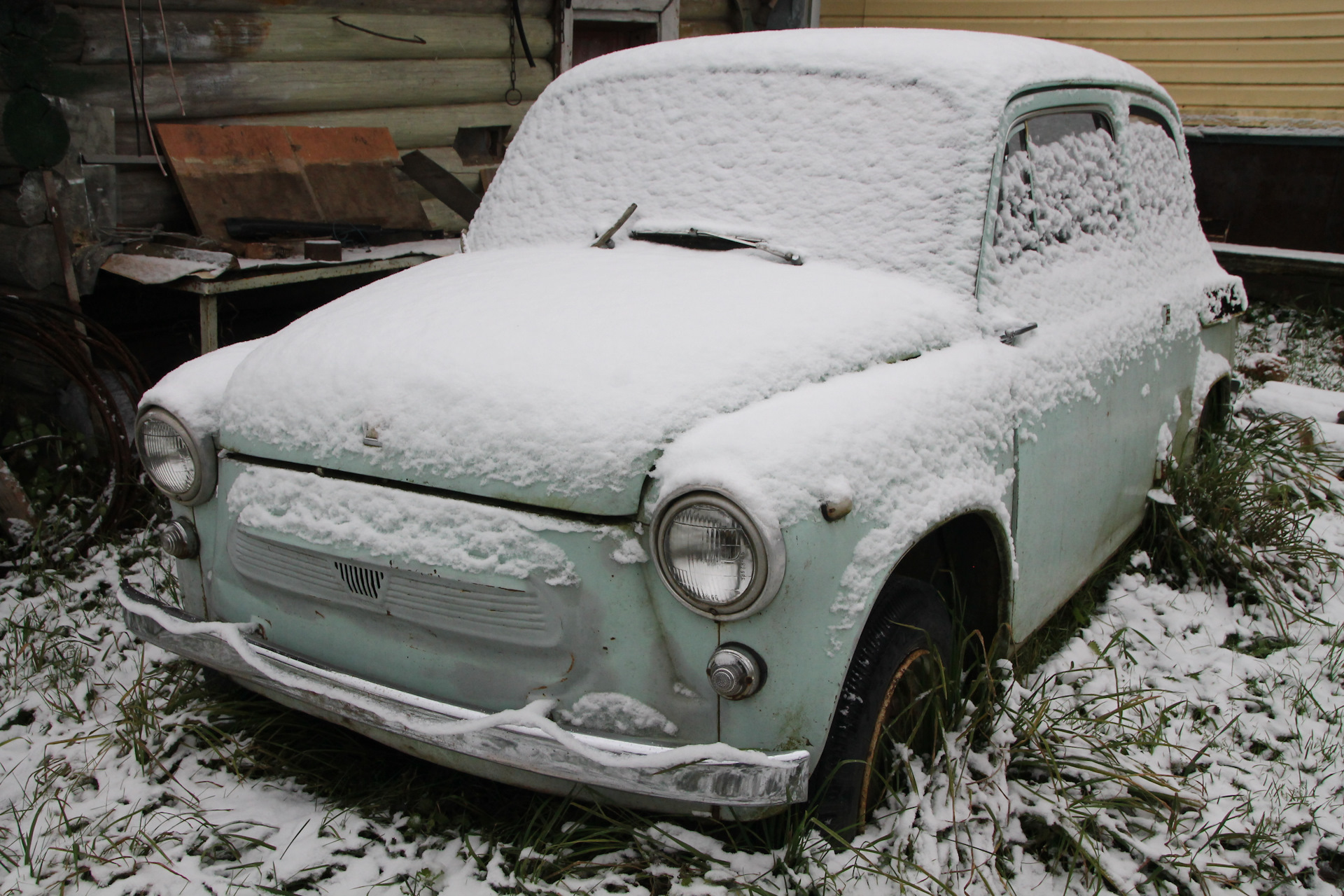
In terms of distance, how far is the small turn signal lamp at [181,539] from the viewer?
241cm

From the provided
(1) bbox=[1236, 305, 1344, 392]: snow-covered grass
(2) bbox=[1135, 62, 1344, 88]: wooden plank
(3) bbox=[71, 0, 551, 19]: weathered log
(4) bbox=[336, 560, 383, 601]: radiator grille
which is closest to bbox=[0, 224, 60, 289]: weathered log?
(3) bbox=[71, 0, 551, 19]: weathered log

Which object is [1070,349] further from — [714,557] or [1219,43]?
[1219,43]

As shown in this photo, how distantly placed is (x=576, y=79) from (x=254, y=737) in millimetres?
2142

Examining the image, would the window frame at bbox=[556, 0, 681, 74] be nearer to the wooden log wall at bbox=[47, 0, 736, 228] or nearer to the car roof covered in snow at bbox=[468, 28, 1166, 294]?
the wooden log wall at bbox=[47, 0, 736, 228]

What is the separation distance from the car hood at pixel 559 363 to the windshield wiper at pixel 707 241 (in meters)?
0.03

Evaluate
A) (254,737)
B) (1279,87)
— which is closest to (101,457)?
(254,737)

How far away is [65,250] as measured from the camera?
4.18 metres

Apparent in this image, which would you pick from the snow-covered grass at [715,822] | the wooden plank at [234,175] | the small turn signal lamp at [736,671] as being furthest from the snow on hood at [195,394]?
the wooden plank at [234,175]

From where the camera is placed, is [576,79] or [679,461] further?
[576,79]

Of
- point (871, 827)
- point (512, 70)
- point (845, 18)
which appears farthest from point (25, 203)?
point (845, 18)

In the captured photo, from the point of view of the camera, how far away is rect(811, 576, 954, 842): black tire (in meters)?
1.99

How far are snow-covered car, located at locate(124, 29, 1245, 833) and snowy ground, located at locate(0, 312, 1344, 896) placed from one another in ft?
0.61

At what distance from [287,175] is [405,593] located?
3.82 metres

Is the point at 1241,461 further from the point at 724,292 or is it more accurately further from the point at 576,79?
the point at 576,79
